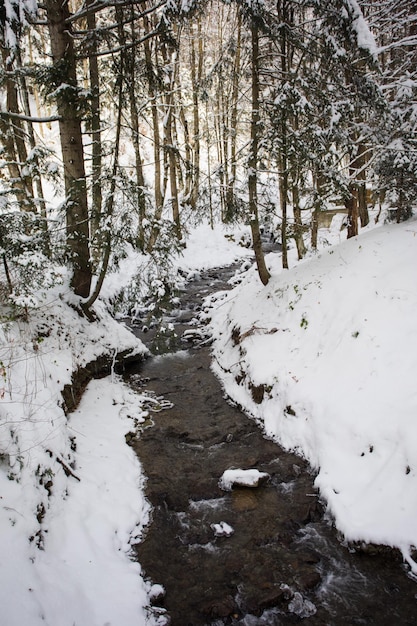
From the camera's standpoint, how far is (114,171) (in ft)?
25.2

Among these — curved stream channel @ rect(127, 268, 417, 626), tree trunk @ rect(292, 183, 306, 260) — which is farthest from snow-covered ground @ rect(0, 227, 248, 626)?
tree trunk @ rect(292, 183, 306, 260)

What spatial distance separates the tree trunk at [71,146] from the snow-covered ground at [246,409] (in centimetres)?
104

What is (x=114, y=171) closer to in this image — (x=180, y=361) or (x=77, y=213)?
(x=77, y=213)

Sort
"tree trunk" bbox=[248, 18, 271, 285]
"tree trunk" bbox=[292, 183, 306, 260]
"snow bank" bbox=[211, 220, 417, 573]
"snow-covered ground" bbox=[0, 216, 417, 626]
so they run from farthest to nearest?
"tree trunk" bbox=[292, 183, 306, 260], "tree trunk" bbox=[248, 18, 271, 285], "snow bank" bbox=[211, 220, 417, 573], "snow-covered ground" bbox=[0, 216, 417, 626]

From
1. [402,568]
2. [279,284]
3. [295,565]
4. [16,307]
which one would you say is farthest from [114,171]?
[402,568]

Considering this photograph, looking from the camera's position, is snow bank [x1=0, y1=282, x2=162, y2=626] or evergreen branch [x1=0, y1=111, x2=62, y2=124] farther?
evergreen branch [x1=0, y1=111, x2=62, y2=124]

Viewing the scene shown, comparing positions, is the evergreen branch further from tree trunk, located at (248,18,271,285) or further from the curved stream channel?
the curved stream channel

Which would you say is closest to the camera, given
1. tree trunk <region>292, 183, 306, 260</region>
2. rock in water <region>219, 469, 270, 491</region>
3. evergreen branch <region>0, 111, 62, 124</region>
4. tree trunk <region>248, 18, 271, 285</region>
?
rock in water <region>219, 469, 270, 491</region>

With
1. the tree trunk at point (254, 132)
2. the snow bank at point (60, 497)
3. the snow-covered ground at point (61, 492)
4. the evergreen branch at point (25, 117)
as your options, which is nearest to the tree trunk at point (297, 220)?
the tree trunk at point (254, 132)

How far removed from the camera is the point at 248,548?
4.69 metres

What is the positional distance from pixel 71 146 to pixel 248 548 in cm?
829

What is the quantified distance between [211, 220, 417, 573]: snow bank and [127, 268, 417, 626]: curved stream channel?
318mm

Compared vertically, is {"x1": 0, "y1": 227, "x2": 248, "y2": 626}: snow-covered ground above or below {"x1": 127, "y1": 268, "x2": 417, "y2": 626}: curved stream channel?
above

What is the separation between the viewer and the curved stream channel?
154 inches
